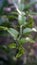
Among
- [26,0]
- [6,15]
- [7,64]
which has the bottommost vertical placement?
[7,64]

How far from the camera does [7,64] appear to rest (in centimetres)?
95

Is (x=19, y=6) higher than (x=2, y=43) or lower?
higher

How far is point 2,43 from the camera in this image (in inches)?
35.6

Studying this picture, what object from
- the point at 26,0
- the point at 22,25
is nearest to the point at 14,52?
the point at 22,25

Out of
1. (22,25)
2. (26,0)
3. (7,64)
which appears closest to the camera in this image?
(22,25)

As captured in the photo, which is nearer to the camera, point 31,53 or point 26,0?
point 31,53

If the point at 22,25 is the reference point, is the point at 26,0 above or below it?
above

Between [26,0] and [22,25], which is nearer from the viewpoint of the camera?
[22,25]

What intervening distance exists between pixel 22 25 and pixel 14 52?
0.17 metres

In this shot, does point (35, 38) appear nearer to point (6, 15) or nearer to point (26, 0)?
point (6, 15)

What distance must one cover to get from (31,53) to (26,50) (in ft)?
0.09

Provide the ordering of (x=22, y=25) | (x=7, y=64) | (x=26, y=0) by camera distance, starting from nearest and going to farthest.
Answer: (x=22, y=25) → (x=7, y=64) → (x=26, y=0)

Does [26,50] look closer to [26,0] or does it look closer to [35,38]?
[35,38]

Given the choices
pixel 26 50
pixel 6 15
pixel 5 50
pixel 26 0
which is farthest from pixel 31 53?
pixel 26 0
